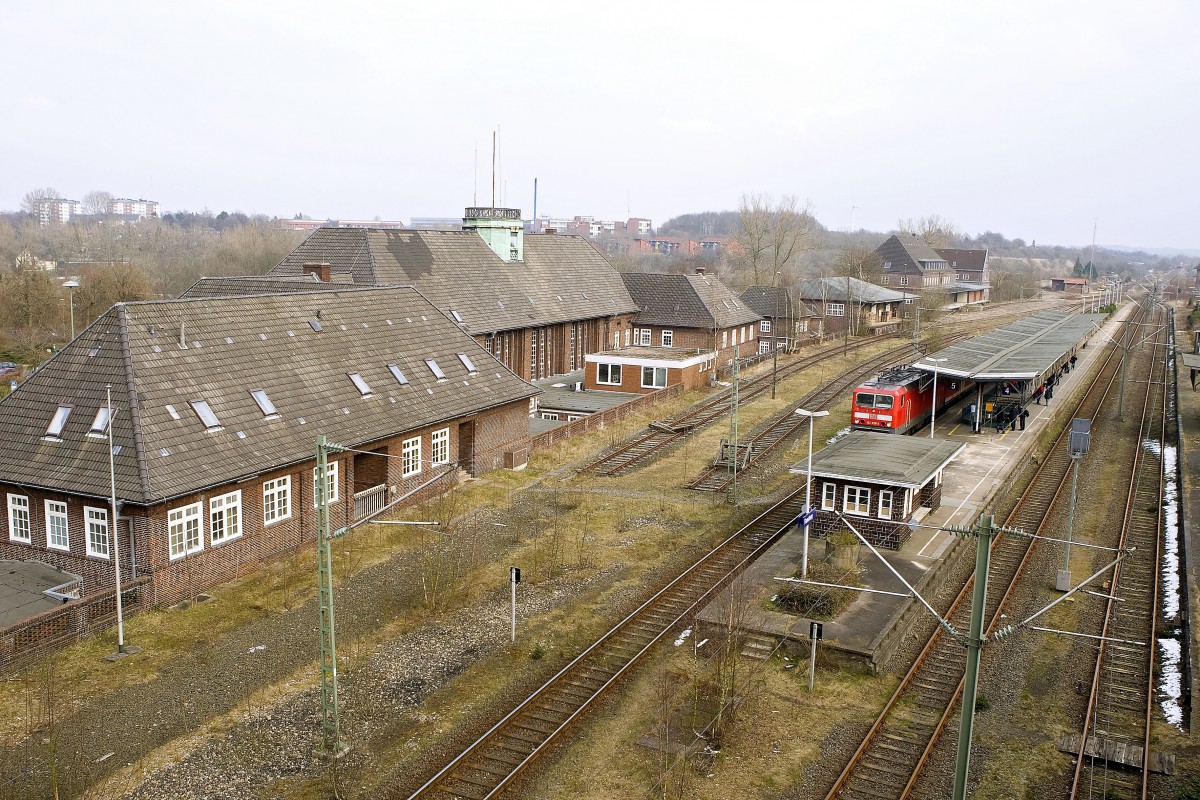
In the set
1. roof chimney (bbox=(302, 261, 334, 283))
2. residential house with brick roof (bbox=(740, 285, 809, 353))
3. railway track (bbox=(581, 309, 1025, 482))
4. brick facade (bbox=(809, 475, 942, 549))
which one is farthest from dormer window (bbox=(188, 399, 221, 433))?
residential house with brick roof (bbox=(740, 285, 809, 353))

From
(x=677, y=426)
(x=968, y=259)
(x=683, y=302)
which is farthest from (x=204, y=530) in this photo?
(x=968, y=259)

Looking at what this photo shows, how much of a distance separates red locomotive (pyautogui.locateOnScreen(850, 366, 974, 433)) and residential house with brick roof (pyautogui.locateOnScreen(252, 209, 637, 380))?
679 inches

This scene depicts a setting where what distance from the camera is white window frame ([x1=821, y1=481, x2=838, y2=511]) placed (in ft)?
95.7

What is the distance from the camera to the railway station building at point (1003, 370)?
45.8 m

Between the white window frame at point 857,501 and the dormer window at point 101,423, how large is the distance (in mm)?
20167

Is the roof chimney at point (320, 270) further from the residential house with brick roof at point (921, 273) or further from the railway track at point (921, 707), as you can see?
the residential house with brick roof at point (921, 273)

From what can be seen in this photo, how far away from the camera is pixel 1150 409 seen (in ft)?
180

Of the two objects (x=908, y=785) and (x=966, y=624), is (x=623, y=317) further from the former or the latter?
(x=908, y=785)

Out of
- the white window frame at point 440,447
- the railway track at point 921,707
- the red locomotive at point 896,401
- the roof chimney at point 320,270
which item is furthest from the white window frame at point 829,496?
the roof chimney at point 320,270

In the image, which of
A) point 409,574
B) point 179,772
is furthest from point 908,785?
point 409,574

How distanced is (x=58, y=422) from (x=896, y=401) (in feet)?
102

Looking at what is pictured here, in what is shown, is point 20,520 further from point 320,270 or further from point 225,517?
point 320,270

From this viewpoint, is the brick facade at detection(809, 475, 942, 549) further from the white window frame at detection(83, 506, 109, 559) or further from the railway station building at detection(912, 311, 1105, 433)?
the white window frame at detection(83, 506, 109, 559)

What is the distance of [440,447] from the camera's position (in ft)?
114
